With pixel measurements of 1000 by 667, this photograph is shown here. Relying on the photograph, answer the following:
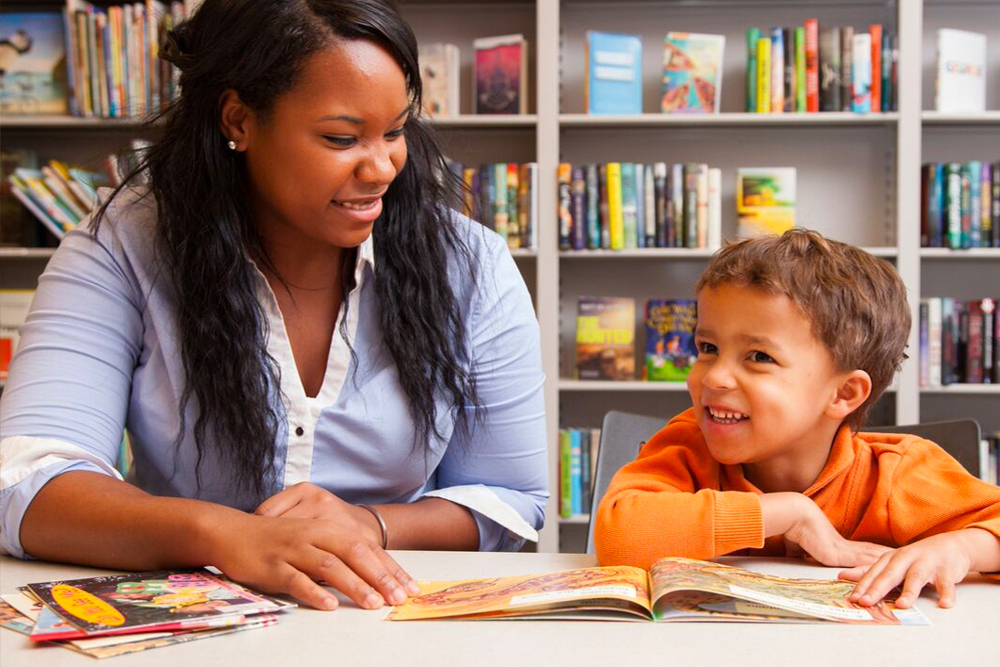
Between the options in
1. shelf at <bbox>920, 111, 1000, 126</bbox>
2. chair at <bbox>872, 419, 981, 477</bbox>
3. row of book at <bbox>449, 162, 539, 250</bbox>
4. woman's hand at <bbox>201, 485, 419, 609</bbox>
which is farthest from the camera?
row of book at <bbox>449, 162, 539, 250</bbox>

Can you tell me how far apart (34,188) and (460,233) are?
87.3 inches

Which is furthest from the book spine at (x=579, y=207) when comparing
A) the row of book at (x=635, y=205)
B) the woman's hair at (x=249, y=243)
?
the woman's hair at (x=249, y=243)

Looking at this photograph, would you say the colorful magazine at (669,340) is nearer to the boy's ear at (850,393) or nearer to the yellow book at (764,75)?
the yellow book at (764,75)

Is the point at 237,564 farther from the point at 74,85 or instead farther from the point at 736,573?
the point at 74,85

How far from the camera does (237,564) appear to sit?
36.4 inches

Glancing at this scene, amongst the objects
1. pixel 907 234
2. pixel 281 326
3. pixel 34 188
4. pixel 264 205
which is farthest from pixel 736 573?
pixel 34 188

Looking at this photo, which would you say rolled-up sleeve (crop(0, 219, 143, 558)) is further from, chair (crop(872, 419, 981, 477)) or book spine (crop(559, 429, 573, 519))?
book spine (crop(559, 429, 573, 519))

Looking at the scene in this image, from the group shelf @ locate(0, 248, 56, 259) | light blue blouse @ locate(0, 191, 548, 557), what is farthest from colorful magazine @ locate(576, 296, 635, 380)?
light blue blouse @ locate(0, 191, 548, 557)

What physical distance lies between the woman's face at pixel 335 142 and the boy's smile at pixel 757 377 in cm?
44

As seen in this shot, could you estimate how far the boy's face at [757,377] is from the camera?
1156 millimetres

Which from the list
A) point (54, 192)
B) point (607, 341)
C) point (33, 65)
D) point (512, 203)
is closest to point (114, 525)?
point (512, 203)

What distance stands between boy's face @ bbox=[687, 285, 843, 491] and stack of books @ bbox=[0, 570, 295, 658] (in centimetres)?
54

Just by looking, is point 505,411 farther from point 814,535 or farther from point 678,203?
point 678,203

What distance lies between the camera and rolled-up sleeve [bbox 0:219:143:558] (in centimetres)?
109
